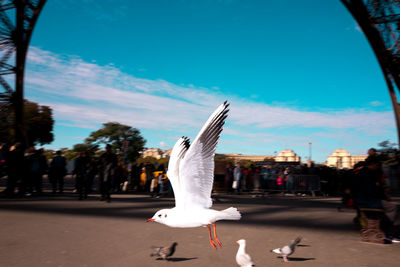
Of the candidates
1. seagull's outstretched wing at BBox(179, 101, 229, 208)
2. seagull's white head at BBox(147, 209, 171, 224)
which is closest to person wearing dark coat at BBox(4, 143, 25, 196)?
seagull's outstretched wing at BBox(179, 101, 229, 208)

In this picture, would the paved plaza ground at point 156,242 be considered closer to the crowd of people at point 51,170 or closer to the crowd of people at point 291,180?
the crowd of people at point 51,170

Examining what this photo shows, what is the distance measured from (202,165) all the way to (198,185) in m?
0.09

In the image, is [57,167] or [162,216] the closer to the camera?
[162,216]

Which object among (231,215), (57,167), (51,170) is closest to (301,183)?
(57,167)

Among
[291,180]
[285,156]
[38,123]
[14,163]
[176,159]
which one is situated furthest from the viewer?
[285,156]

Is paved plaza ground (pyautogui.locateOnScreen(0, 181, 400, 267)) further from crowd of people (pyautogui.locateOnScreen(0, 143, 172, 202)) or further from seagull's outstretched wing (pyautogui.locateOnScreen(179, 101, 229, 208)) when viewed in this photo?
seagull's outstretched wing (pyautogui.locateOnScreen(179, 101, 229, 208))

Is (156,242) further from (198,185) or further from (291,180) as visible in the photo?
(291,180)

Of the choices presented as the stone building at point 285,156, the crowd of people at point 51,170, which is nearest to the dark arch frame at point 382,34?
the crowd of people at point 51,170

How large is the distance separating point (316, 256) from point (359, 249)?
1.17 meters

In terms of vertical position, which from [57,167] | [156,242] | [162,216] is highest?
[57,167]

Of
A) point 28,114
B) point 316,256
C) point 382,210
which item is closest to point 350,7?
point 382,210

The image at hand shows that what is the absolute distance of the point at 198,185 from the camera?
4.30 feet

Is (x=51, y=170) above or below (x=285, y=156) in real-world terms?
below

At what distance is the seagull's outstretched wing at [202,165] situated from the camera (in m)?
1.20
